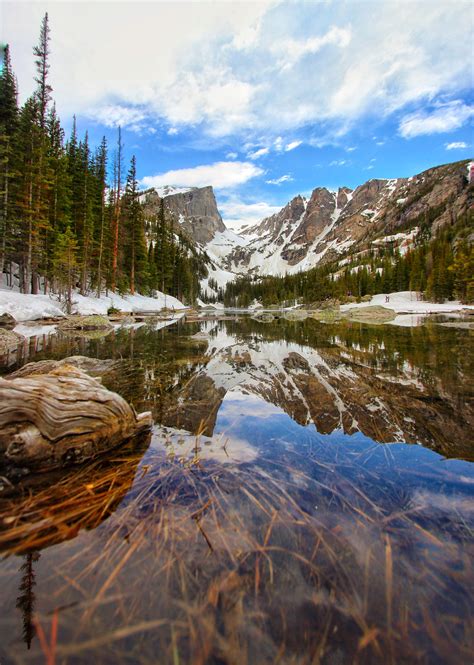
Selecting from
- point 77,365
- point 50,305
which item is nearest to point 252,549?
point 77,365

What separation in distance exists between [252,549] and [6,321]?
67.4 feet

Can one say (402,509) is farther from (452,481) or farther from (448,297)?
(448,297)

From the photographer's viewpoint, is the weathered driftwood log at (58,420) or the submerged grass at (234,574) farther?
the weathered driftwood log at (58,420)

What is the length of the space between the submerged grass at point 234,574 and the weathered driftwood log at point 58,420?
0.53 m

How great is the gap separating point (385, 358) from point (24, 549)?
10206 millimetres

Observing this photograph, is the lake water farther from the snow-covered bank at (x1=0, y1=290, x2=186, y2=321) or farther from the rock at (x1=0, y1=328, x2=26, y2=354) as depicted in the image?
the snow-covered bank at (x1=0, y1=290, x2=186, y2=321)

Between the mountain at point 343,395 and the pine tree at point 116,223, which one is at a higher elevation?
the pine tree at point 116,223

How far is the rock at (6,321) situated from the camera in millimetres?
16781

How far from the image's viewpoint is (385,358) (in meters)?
9.83

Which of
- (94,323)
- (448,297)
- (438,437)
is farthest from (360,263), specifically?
(438,437)

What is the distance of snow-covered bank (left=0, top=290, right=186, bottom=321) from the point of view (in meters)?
19.6

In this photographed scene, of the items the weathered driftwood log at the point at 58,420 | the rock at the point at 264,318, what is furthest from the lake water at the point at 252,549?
the rock at the point at 264,318

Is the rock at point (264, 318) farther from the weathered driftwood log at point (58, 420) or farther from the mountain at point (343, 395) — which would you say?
the weathered driftwood log at point (58, 420)

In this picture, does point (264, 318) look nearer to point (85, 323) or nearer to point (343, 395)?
point (85, 323)
